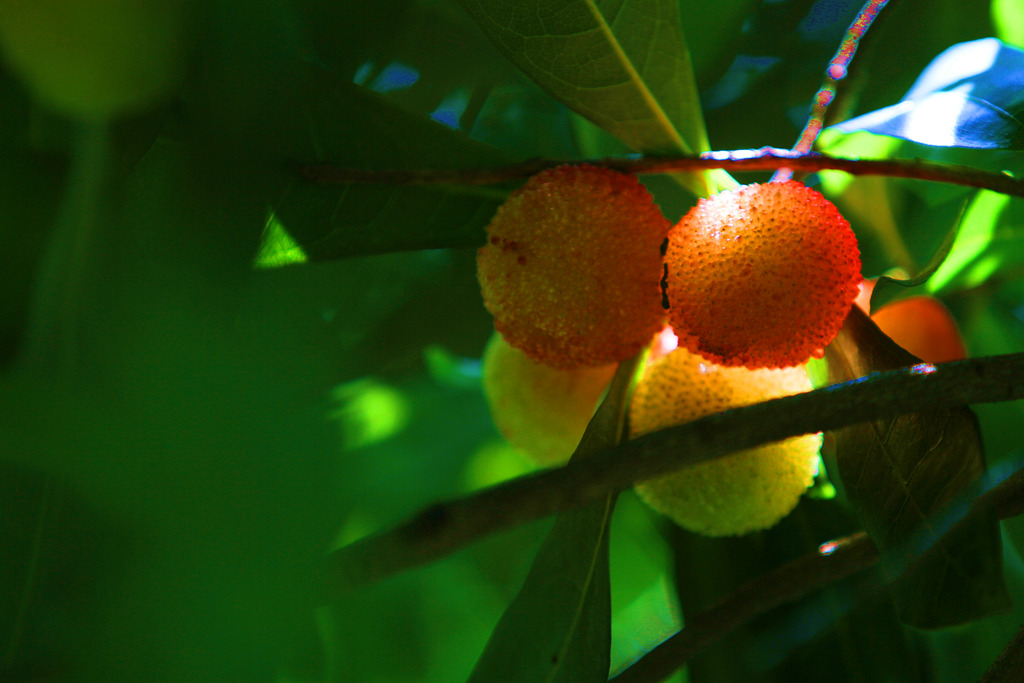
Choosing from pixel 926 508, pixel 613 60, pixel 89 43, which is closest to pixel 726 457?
pixel 926 508

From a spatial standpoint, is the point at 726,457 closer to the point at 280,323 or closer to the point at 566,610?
the point at 566,610

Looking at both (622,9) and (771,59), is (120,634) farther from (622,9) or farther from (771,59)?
(771,59)

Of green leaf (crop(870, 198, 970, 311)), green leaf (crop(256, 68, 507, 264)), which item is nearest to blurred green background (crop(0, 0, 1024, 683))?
green leaf (crop(256, 68, 507, 264))

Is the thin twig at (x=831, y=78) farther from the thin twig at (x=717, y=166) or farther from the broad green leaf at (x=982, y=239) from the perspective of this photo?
the broad green leaf at (x=982, y=239)

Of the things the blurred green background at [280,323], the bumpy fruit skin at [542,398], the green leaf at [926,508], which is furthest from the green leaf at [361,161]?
the green leaf at [926,508]

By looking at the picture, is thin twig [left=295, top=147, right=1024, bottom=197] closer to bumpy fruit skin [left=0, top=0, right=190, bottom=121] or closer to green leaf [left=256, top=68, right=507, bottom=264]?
green leaf [left=256, top=68, right=507, bottom=264]

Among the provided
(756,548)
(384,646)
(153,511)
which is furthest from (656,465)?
(384,646)
